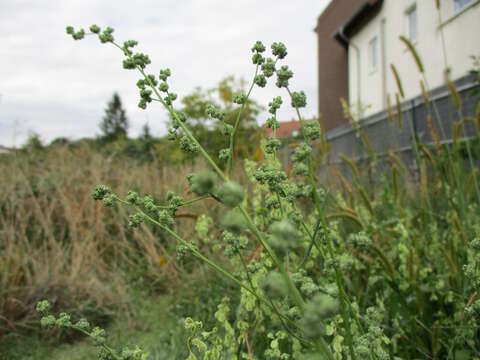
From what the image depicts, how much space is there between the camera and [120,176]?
523cm

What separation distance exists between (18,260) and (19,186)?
73.7 inches

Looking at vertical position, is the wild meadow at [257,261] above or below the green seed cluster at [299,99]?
below

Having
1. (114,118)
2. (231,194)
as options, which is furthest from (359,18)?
(114,118)

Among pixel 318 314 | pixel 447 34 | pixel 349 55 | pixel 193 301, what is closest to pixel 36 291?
pixel 193 301

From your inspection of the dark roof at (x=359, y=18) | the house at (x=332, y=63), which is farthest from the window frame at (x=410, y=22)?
the house at (x=332, y=63)

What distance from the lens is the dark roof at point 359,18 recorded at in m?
13.7

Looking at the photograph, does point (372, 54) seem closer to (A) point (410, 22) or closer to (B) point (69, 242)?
(A) point (410, 22)

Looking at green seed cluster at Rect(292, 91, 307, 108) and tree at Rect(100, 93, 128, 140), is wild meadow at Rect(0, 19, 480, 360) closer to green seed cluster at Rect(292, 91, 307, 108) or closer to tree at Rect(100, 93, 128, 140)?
green seed cluster at Rect(292, 91, 307, 108)

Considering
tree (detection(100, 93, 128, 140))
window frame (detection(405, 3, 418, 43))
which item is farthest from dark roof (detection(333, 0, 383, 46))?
tree (detection(100, 93, 128, 140))

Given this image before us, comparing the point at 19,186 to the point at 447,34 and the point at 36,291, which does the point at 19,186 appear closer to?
the point at 36,291

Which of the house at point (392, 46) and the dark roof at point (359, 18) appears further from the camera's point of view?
the dark roof at point (359, 18)

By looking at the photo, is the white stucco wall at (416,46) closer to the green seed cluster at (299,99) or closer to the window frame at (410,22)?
the window frame at (410,22)

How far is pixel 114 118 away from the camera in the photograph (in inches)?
2018

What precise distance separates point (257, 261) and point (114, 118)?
174 ft
